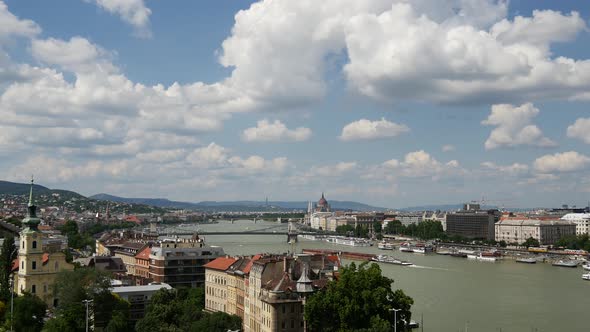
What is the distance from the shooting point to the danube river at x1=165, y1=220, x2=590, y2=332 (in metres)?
40.3

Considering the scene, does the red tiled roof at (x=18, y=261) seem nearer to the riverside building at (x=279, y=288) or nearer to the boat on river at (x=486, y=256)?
the riverside building at (x=279, y=288)

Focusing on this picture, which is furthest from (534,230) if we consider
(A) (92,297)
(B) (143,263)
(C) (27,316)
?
(C) (27,316)

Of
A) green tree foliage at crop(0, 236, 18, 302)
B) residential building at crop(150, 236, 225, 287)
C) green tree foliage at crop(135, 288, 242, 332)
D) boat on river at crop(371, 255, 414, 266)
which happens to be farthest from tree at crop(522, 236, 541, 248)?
green tree foliage at crop(0, 236, 18, 302)

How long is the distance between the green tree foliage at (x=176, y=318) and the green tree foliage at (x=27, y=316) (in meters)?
4.99

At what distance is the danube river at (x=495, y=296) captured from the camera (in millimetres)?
40312

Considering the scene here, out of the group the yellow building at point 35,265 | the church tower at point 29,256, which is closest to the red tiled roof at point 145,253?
the yellow building at point 35,265

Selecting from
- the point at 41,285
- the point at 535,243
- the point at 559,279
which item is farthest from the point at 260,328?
the point at 535,243

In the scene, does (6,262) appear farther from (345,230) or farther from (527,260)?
(345,230)

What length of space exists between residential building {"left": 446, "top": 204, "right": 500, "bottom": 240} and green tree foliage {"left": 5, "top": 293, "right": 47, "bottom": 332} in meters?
110

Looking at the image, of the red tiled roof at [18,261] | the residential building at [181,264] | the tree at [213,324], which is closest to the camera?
the tree at [213,324]

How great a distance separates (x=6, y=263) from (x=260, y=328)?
57.7 feet

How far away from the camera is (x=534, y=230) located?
119 m

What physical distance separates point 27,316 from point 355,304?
53.8 ft

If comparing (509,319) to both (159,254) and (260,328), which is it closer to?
(260,328)
